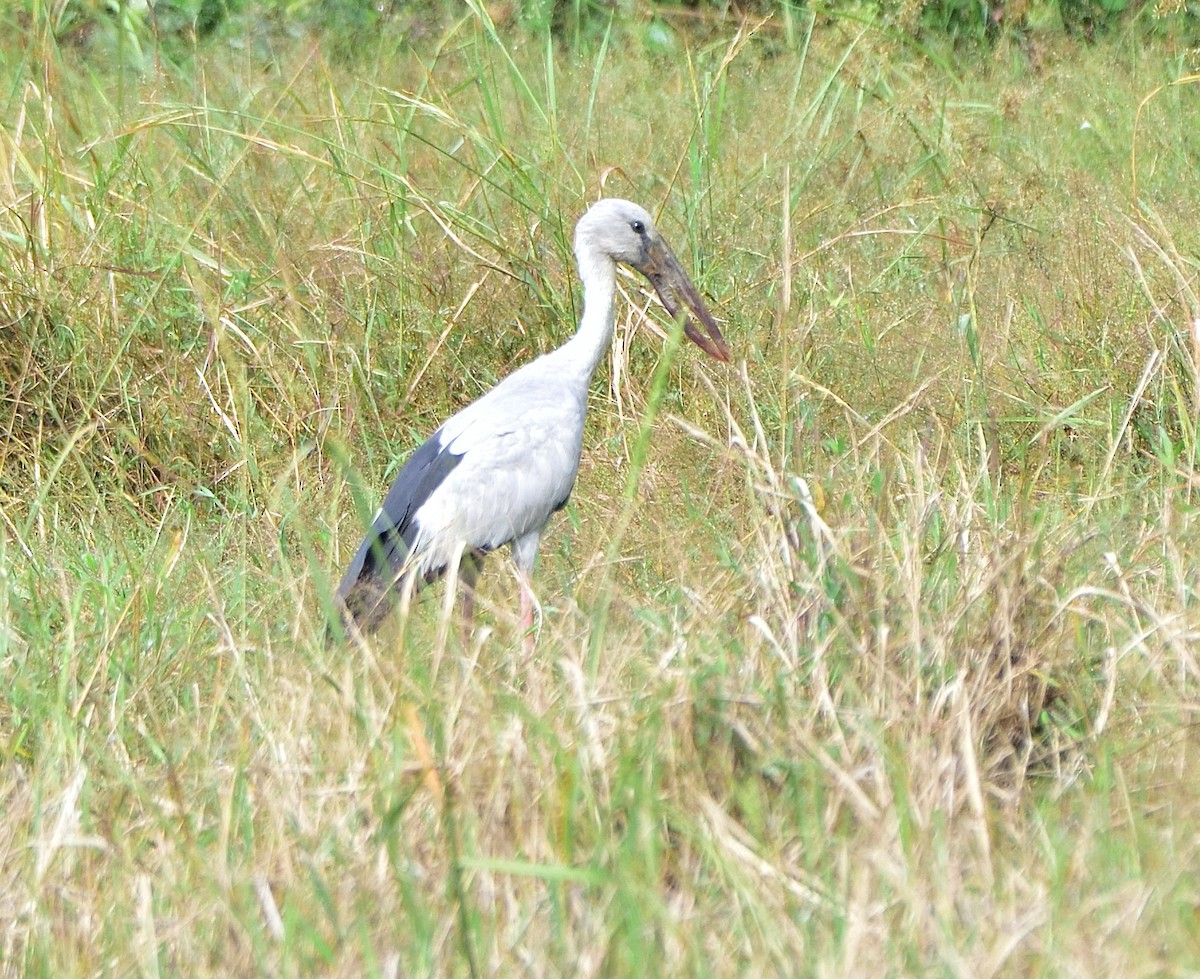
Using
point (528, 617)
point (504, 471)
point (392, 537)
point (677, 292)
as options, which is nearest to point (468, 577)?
point (504, 471)

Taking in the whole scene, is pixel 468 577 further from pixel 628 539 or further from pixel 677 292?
pixel 677 292

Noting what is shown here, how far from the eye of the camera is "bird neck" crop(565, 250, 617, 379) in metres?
4.20

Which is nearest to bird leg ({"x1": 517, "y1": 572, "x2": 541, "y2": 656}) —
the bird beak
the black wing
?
the black wing

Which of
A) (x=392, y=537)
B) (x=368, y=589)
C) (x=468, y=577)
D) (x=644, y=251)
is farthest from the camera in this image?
(x=644, y=251)

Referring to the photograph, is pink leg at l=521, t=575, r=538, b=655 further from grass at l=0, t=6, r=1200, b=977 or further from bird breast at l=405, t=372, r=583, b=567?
bird breast at l=405, t=372, r=583, b=567

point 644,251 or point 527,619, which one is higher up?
point 644,251

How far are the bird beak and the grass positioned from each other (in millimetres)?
114

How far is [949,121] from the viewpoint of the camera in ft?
17.9

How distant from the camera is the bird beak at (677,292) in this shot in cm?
438

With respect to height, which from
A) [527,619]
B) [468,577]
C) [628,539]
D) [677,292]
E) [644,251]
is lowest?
[468,577]

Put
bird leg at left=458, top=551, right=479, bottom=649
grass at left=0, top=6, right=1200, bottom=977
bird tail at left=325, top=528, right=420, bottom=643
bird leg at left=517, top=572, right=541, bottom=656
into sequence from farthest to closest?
1. bird leg at left=458, top=551, right=479, bottom=649
2. bird tail at left=325, top=528, right=420, bottom=643
3. bird leg at left=517, top=572, right=541, bottom=656
4. grass at left=0, top=6, right=1200, bottom=977

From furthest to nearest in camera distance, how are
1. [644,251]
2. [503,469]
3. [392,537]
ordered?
[644,251] < [503,469] < [392,537]

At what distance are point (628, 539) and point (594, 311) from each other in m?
0.76

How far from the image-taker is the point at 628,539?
148 inches
